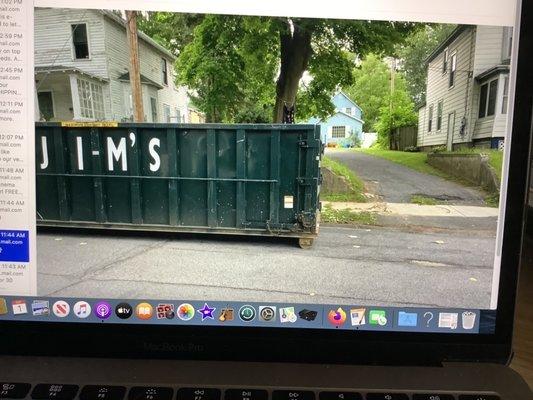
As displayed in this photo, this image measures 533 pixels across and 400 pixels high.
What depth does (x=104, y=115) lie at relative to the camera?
1040mm

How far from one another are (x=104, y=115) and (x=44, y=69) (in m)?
0.22

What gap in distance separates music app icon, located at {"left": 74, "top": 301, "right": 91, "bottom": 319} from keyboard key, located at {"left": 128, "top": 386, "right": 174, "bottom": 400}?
0.25 m

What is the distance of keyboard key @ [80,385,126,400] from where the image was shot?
29.0 inches

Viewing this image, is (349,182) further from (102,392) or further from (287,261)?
(102,392)

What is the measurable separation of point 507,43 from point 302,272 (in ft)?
2.66

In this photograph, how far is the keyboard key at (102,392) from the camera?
2.42ft

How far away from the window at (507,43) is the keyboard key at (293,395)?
3.04 feet

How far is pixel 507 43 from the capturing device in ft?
2.49

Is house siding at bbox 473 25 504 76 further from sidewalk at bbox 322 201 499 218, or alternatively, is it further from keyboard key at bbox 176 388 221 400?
keyboard key at bbox 176 388 221 400

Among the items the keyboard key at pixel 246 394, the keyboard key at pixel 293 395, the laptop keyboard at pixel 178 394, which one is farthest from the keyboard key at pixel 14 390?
the keyboard key at pixel 293 395

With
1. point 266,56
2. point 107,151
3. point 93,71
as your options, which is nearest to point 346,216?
point 266,56

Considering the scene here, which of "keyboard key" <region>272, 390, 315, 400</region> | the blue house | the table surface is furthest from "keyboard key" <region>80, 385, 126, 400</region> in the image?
the table surface

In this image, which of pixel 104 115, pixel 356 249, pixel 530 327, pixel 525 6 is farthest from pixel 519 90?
pixel 104 115

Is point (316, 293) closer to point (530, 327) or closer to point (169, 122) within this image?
point (169, 122)
